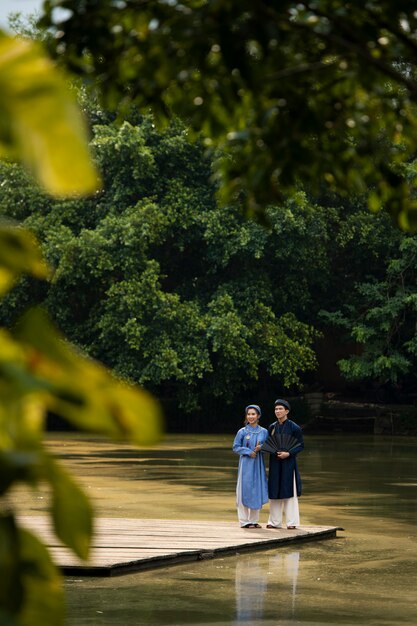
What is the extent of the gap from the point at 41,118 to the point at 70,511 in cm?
26

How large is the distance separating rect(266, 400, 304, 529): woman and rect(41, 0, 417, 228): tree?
34.9 feet

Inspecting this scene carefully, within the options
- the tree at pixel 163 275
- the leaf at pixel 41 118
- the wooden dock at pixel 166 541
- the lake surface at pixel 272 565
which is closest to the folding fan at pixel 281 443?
the wooden dock at pixel 166 541

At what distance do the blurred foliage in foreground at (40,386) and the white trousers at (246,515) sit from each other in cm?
1370

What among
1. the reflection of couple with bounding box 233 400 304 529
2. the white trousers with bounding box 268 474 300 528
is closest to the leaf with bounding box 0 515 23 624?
the reflection of couple with bounding box 233 400 304 529

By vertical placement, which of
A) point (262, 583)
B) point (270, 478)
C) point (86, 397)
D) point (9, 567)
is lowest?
point (270, 478)

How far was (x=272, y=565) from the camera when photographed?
38.5 feet

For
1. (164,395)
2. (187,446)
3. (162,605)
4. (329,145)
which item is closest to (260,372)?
(164,395)

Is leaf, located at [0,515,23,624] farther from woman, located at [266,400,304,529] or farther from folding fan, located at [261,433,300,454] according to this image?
folding fan, located at [261,433,300,454]

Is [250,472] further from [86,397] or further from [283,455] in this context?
[86,397]

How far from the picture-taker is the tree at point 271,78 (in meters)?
3.34

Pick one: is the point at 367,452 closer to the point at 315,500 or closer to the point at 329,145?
the point at 315,500

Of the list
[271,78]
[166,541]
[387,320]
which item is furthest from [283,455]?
[387,320]

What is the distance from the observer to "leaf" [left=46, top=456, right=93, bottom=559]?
77 centimetres

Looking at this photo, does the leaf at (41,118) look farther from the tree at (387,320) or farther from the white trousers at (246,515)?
the tree at (387,320)
